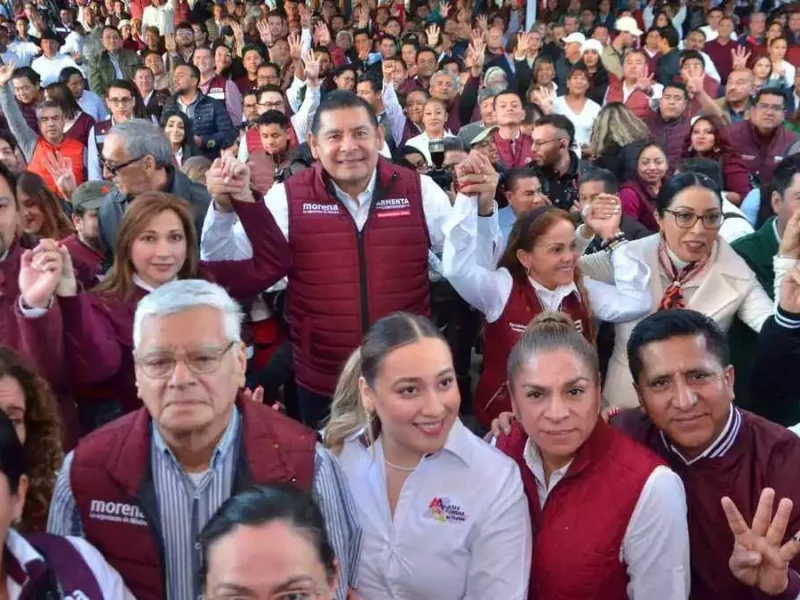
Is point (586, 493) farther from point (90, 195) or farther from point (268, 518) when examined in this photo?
point (90, 195)

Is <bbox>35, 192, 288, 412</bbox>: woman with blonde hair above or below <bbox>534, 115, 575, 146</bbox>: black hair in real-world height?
below

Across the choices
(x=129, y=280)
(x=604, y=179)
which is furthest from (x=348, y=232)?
(x=604, y=179)

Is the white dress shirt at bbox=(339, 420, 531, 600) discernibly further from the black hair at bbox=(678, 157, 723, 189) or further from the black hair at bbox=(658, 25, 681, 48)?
the black hair at bbox=(658, 25, 681, 48)

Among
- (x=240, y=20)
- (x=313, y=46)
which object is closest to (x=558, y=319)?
(x=313, y=46)

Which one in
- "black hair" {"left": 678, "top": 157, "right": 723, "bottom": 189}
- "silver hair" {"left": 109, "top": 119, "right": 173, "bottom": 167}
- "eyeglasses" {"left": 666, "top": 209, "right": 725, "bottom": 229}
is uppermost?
"silver hair" {"left": 109, "top": 119, "right": 173, "bottom": 167}

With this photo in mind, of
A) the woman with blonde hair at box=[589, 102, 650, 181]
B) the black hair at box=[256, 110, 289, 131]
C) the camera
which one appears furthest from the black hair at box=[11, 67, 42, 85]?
the woman with blonde hair at box=[589, 102, 650, 181]

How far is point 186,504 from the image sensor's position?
161 cm

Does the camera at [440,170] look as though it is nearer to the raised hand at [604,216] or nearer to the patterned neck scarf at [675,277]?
the raised hand at [604,216]

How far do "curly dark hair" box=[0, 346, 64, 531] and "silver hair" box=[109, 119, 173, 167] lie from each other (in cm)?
119

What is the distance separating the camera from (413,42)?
795cm

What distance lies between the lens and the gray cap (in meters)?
2.91

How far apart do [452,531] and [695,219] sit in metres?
1.49

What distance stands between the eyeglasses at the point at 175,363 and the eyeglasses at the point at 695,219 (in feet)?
5.79

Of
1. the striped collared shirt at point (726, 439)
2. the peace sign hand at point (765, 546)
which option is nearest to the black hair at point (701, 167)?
the striped collared shirt at point (726, 439)
